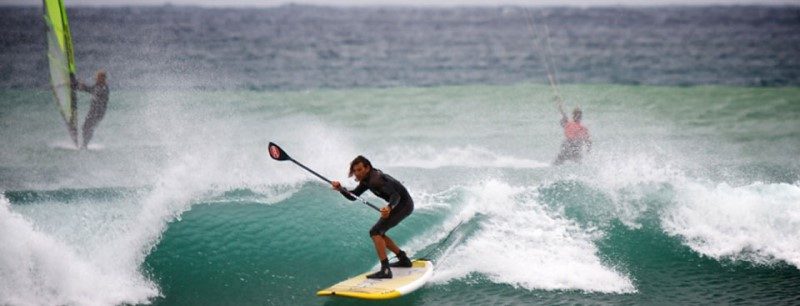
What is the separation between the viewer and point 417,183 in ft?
37.1

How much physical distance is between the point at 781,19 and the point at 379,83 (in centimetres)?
4040

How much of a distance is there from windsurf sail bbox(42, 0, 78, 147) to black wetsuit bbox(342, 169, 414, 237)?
18.0 ft

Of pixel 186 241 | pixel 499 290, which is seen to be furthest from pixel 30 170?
pixel 499 290

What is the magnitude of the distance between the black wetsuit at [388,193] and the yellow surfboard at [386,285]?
0.41 m

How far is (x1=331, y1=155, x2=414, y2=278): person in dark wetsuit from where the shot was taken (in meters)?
6.01

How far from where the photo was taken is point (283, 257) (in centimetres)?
723

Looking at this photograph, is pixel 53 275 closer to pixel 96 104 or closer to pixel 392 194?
→ pixel 392 194

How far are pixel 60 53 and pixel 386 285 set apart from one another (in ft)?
20.8

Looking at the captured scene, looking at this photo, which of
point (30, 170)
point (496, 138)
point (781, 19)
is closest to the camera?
point (30, 170)

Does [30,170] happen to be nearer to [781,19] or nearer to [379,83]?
[379,83]

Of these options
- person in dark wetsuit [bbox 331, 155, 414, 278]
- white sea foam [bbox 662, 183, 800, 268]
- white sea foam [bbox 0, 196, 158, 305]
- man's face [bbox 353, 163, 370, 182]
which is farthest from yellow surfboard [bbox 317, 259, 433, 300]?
white sea foam [bbox 662, 183, 800, 268]

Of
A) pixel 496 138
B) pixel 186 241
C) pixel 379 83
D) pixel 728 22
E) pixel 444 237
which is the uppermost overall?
pixel 728 22

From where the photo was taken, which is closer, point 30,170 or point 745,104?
point 30,170

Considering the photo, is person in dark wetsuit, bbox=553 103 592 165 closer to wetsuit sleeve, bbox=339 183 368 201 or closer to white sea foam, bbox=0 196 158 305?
wetsuit sleeve, bbox=339 183 368 201
